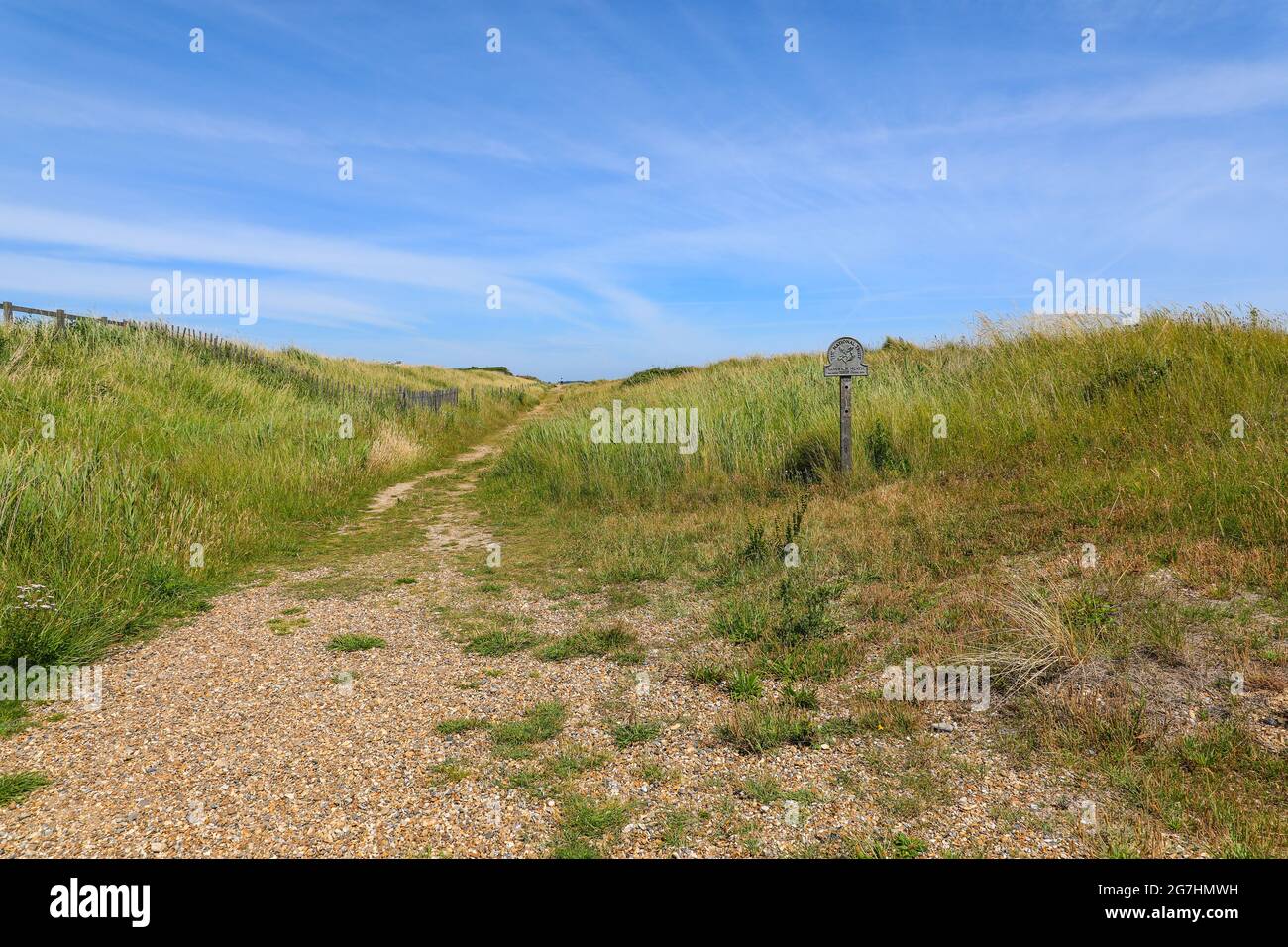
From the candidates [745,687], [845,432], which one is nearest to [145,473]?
[745,687]

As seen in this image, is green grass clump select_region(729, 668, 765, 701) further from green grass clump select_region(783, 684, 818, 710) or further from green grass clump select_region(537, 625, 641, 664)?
green grass clump select_region(537, 625, 641, 664)

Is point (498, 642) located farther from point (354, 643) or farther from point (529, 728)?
point (529, 728)

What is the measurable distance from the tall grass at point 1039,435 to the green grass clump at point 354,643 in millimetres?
6054

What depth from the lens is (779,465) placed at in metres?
11.7

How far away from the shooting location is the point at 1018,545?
6.71 metres

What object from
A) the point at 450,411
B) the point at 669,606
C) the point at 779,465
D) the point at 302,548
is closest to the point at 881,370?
the point at 779,465

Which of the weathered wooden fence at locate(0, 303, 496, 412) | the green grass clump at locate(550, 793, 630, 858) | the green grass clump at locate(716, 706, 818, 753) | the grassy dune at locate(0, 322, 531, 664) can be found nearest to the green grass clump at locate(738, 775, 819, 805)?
the green grass clump at locate(716, 706, 818, 753)

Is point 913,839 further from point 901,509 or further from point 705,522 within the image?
point 705,522

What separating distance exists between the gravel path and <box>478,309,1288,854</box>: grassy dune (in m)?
0.35

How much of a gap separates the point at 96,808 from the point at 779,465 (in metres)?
9.88

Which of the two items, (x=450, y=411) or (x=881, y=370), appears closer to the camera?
(x=881, y=370)

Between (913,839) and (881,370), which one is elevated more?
(881,370)

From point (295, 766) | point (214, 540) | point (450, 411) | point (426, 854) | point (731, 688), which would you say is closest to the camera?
point (426, 854)

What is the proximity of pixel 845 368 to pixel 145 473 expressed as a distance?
10112mm
